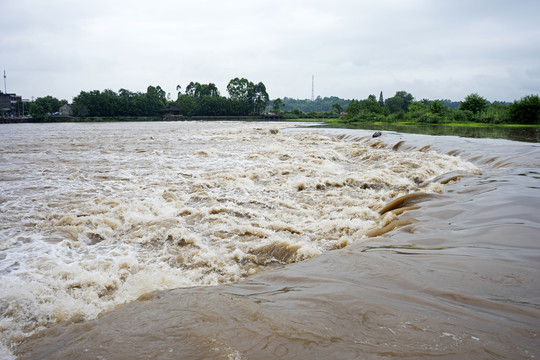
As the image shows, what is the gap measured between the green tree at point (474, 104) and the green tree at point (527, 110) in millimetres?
5725

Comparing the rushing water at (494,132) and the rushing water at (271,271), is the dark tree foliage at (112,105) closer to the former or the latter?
the rushing water at (494,132)

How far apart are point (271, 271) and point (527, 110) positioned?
112 ft

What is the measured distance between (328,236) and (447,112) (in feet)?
125

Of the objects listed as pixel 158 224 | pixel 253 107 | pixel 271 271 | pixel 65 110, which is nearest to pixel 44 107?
pixel 65 110

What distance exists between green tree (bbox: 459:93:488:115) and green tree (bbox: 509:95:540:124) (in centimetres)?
572

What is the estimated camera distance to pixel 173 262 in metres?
3.38

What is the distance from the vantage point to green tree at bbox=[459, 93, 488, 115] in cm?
3483

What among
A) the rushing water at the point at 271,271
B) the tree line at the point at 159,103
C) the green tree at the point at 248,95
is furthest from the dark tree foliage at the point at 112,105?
the rushing water at the point at 271,271

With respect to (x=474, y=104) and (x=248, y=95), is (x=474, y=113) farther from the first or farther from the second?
(x=248, y=95)

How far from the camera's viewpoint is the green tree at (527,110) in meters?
27.8

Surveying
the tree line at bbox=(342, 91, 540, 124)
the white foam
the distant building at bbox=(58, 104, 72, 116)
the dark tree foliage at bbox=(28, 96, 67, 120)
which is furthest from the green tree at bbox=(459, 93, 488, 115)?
the distant building at bbox=(58, 104, 72, 116)

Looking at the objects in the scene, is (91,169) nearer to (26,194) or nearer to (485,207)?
(26,194)

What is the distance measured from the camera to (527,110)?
28.1 m

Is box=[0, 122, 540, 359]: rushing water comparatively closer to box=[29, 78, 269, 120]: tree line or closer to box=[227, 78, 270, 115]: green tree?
box=[29, 78, 269, 120]: tree line
